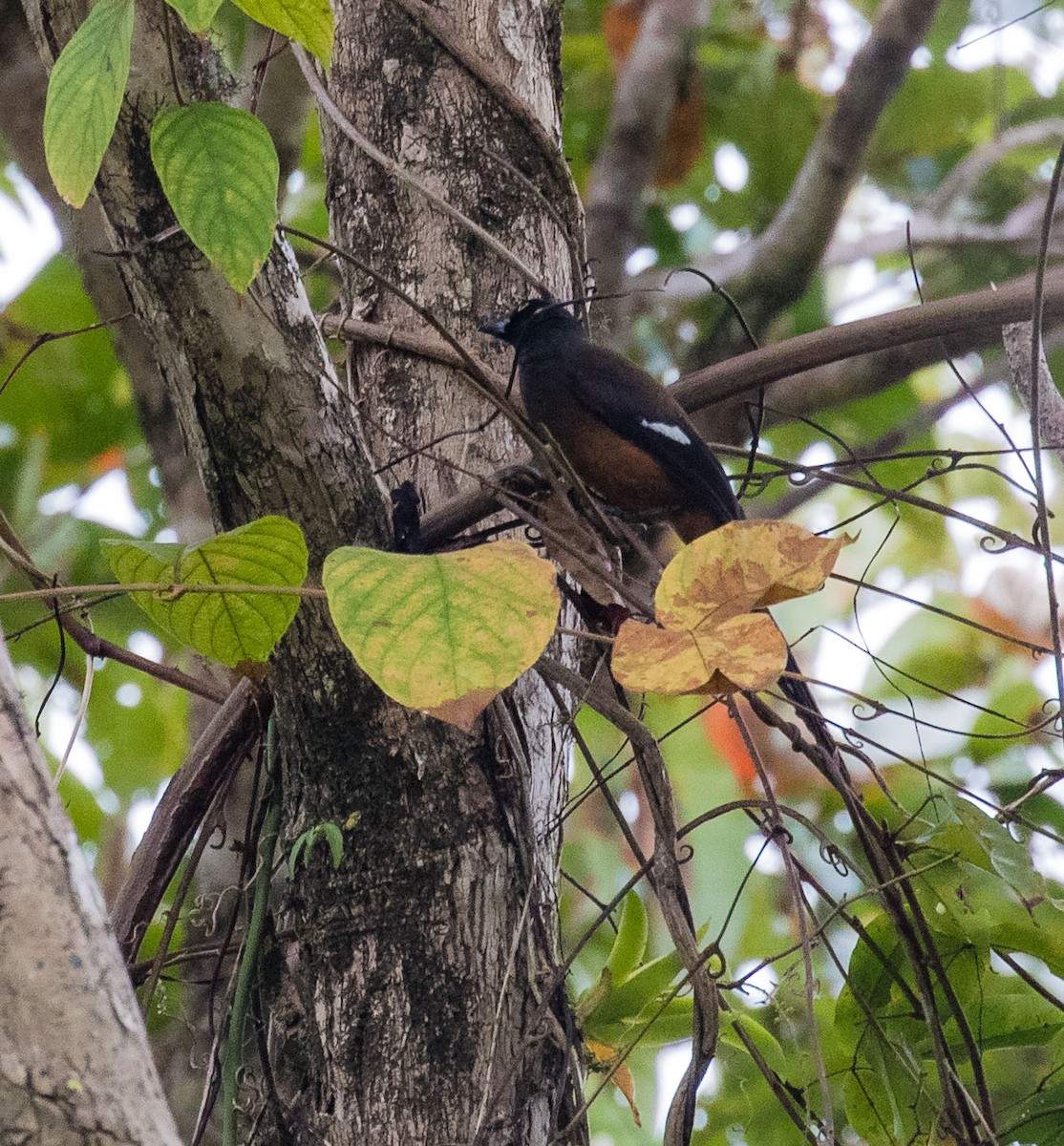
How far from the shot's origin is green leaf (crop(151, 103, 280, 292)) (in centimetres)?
114

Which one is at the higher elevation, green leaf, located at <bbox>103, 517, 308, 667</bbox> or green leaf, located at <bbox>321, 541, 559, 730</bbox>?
green leaf, located at <bbox>103, 517, 308, 667</bbox>

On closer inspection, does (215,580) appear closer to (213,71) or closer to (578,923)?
(213,71)

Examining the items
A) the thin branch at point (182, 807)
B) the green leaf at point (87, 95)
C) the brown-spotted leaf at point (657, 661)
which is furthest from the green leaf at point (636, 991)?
the green leaf at point (87, 95)

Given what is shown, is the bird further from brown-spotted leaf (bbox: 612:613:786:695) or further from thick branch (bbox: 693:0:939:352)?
thick branch (bbox: 693:0:939:352)

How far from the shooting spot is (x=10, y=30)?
9.93ft

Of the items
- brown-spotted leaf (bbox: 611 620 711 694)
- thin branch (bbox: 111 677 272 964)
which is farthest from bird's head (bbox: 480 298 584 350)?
brown-spotted leaf (bbox: 611 620 711 694)

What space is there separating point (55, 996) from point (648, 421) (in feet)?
5.48

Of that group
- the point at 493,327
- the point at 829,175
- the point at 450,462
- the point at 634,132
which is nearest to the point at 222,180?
the point at 450,462

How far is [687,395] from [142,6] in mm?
745

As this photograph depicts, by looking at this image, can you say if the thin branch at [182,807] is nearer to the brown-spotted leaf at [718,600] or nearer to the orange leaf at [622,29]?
the brown-spotted leaf at [718,600]

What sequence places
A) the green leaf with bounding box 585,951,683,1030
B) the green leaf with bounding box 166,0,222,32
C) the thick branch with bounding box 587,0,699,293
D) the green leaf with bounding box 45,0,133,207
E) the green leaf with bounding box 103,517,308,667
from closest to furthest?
the green leaf with bounding box 166,0,222,32 → the green leaf with bounding box 45,0,133,207 → the green leaf with bounding box 103,517,308,667 → the green leaf with bounding box 585,951,683,1030 → the thick branch with bounding box 587,0,699,293

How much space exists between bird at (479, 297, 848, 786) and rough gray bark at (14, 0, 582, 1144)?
0.75 meters

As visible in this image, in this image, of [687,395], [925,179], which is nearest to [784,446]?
[925,179]

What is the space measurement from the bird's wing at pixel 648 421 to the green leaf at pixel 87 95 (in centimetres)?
110
